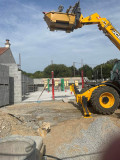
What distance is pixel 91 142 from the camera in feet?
12.4

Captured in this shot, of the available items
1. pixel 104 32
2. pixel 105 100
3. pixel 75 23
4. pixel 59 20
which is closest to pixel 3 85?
pixel 59 20

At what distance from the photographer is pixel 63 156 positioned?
3309mm

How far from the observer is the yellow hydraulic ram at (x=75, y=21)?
277 inches

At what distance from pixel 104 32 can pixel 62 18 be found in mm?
2752

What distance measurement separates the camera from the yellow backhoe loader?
256 inches

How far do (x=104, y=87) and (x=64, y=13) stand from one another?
3.89 meters

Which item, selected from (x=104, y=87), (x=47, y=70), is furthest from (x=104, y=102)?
(x=47, y=70)

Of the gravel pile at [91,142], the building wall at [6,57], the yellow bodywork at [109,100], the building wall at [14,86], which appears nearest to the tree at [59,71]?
the building wall at [6,57]

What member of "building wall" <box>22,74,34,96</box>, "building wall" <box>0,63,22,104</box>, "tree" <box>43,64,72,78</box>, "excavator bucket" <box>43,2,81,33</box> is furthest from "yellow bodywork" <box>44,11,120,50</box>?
"tree" <box>43,64,72,78</box>

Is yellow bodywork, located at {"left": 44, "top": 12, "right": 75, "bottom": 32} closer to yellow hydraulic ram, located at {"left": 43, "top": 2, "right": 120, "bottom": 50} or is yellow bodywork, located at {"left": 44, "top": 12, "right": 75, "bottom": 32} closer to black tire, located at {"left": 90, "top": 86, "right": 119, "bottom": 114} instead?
yellow hydraulic ram, located at {"left": 43, "top": 2, "right": 120, "bottom": 50}

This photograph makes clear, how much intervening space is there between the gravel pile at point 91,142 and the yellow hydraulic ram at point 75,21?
479cm

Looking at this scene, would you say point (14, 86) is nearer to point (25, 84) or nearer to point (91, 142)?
point (25, 84)

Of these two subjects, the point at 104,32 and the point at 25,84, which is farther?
the point at 25,84

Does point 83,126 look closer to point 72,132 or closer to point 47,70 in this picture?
point 72,132
